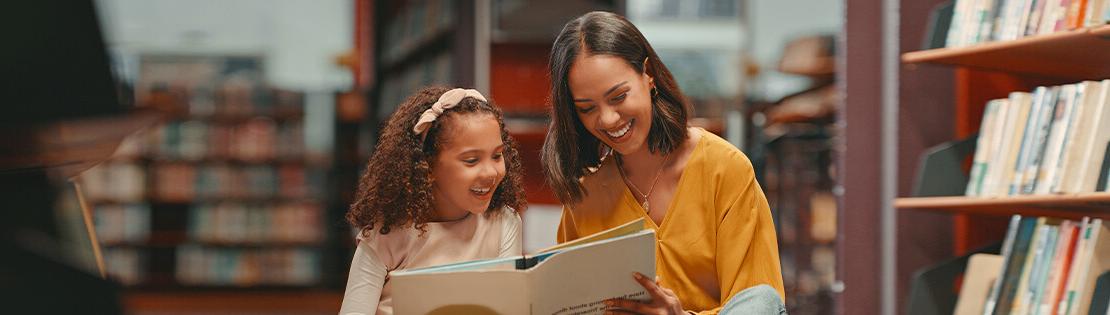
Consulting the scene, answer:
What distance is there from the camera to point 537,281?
1.42m

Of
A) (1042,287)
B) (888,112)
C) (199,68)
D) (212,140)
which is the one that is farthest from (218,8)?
(1042,287)

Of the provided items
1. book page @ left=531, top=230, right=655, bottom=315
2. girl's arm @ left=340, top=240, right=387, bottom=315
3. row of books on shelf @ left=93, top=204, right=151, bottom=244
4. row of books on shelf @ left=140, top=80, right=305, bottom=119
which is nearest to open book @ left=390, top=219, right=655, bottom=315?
book page @ left=531, top=230, right=655, bottom=315

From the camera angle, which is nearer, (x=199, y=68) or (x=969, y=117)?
(x=969, y=117)

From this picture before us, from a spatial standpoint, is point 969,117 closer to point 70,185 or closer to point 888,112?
point 888,112

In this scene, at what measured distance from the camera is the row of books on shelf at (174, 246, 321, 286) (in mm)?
7820

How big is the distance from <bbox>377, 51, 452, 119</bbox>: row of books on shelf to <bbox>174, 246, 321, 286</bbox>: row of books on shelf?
1.30 metres

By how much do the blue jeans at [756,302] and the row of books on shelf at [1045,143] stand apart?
92cm

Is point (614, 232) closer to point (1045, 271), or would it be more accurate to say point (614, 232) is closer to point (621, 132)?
point (621, 132)

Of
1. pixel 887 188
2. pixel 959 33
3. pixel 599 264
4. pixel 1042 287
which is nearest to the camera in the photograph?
pixel 599 264

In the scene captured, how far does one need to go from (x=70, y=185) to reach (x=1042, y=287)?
2.27 m

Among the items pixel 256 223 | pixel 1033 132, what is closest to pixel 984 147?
pixel 1033 132

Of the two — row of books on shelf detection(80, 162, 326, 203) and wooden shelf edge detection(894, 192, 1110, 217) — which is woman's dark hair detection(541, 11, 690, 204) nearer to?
wooden shelf edge detection(894, 192, 1110, 217)

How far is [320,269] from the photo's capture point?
307 inches

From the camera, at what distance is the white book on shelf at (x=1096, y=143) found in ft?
7.00
